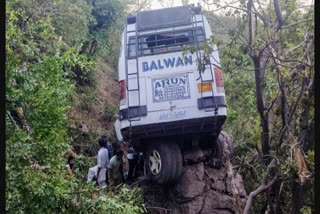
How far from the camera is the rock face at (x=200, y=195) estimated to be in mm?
7840

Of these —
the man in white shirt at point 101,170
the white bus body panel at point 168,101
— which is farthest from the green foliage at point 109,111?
the white bus body panel at point 168,101

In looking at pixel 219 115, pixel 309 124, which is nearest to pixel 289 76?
pixel 309 124

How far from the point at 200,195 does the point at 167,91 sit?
215 cm

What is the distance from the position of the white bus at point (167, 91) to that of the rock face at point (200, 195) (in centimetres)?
41

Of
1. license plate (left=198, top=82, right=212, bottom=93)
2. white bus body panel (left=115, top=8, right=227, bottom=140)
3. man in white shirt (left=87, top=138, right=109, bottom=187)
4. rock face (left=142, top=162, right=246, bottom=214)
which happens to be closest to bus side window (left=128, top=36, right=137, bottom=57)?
white bus body panel (left=115, top=8, right=227, bottom=140)

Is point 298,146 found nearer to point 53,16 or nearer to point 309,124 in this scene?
point 309,124

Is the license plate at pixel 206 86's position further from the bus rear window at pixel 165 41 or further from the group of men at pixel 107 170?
the group of men at pixel 107 170

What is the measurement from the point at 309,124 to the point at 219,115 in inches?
86.7

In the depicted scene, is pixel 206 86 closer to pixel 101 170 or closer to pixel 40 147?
pixel 101 170

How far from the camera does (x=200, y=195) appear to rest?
7.92 metres

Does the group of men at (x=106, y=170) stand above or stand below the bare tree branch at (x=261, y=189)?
above

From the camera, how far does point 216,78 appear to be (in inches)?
284

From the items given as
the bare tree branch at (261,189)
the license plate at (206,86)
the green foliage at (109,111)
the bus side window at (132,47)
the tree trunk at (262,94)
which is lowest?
the bare tree branch at (261,189)

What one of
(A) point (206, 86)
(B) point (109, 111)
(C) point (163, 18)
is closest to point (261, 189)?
(A) point (206, 86)
